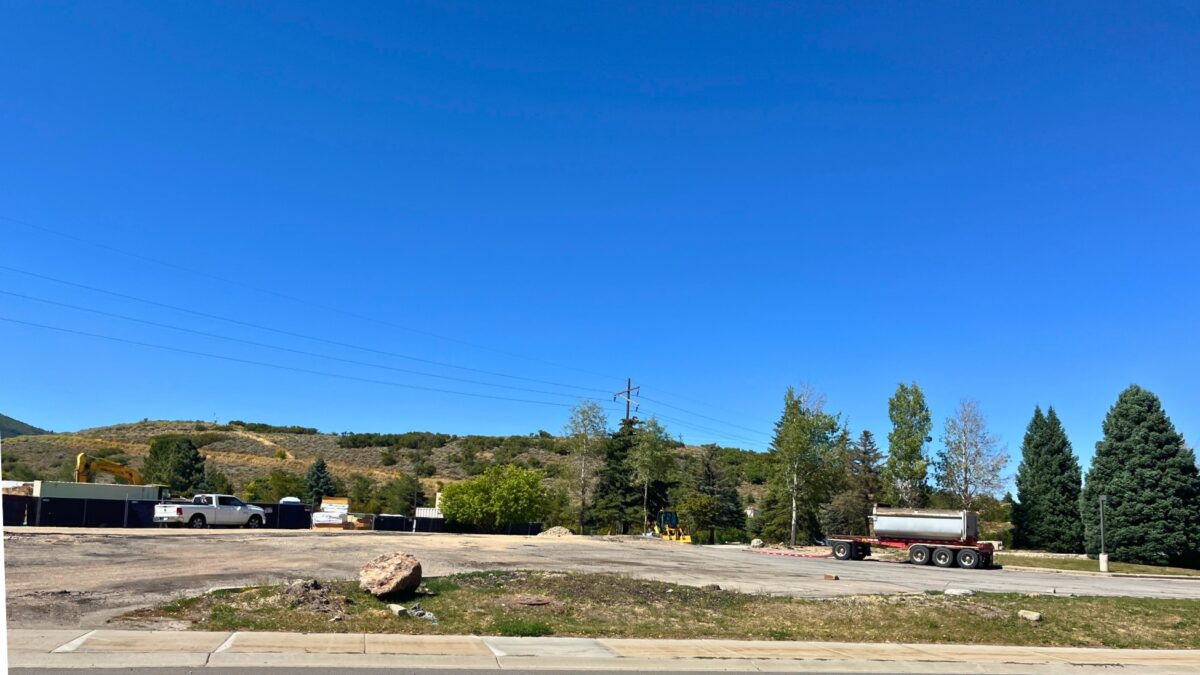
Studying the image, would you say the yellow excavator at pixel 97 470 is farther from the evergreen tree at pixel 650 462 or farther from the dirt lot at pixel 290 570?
the evergreen tree at pixel 650 462

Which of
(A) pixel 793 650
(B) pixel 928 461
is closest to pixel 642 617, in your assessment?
(A) pixel 793 650

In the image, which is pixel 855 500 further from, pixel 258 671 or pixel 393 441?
pixel 393 441

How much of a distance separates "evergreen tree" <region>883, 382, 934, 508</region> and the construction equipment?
Answer: 15.4 metres

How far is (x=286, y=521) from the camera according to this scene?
176 ft

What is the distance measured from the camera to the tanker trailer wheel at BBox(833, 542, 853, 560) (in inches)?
1770

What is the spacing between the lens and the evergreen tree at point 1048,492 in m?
57.2

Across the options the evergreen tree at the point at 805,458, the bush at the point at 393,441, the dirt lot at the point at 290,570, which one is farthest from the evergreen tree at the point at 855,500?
the bush at the point at 393,441

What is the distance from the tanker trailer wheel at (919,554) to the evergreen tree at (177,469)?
201 ft

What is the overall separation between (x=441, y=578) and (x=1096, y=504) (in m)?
45.9

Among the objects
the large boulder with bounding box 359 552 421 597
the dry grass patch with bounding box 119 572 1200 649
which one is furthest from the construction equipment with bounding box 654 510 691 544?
the large boulder with bounding box 359 552 421 597

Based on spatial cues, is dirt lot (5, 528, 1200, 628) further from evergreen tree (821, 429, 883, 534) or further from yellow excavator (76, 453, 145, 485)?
evergreen tree (821, 429, 883, 534)

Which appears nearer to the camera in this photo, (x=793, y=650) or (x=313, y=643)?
(x=313, y=643)

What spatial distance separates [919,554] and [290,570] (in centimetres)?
3353

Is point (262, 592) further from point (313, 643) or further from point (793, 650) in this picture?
point (793, 650)
